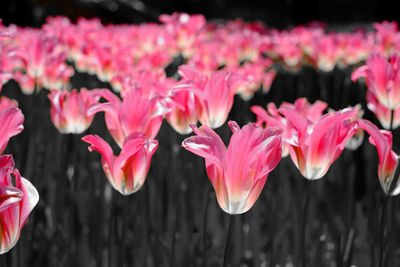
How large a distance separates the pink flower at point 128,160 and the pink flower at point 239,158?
0.58 ft

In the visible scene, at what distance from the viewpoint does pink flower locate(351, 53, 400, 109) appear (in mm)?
1418

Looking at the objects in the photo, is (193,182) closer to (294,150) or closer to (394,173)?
(294,150)

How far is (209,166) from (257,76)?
1.77m

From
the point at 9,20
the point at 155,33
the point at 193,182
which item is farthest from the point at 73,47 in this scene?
the point at 9,20

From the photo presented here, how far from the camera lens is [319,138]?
115cm

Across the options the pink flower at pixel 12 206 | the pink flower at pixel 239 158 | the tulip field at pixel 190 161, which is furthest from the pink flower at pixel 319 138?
the pink flower at pixel 12 206

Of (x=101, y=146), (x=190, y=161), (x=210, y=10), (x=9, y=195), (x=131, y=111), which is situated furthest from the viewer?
(x=210, y=10)

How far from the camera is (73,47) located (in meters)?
3.23

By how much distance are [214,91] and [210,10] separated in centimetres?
1301

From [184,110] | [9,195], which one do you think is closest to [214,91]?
[184,110]

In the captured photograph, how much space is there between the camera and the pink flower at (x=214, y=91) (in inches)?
55.1

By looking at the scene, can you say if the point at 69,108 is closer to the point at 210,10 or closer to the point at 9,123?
the point at 9,123

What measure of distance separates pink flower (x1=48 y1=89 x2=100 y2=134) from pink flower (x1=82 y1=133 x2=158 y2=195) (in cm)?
49

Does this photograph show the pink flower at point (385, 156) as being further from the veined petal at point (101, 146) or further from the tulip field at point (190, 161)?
the veined petal at point (101, 146)
